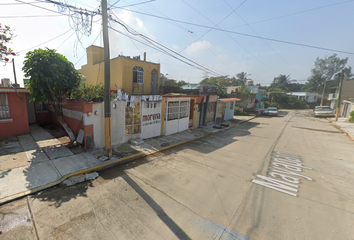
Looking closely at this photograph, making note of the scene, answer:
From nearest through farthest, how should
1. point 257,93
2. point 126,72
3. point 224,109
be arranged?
1. point 126,72
2. point 224,109
3. point 257,93

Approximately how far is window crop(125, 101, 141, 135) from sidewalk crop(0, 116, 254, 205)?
75cm

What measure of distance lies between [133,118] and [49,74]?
4148mm

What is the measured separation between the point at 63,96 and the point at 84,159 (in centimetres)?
348

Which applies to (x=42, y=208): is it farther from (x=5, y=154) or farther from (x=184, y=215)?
(x=5, y=154)

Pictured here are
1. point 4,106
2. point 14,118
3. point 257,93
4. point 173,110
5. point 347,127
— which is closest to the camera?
point 4,106

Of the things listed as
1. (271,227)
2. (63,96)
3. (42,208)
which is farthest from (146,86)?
(271,227)

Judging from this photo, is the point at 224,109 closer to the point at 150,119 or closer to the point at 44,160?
the point at 150,119

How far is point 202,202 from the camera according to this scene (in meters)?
4.19

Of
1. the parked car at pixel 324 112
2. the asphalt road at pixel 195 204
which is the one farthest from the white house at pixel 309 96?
the asphalt road at pixel 195 204

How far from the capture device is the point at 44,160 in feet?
19.7

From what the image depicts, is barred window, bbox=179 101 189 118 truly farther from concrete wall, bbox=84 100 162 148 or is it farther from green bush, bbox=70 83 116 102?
green bush, bbox=70 83 116 102

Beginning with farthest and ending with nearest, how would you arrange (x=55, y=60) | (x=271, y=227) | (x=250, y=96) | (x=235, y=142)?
(x=250, y=96) → (x=235, y=142) → (x=55, y=60) → (x=271, y=227)

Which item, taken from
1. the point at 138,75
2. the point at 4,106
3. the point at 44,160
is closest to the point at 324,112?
the point at 138,75

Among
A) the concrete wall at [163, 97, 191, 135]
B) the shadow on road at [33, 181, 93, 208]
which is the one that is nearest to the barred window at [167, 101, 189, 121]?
the concrete wall at [163, 97, 191, 135]
